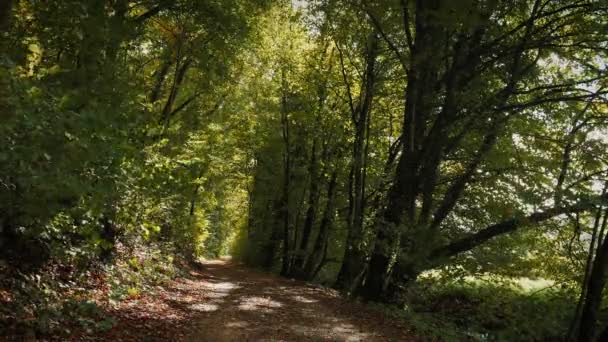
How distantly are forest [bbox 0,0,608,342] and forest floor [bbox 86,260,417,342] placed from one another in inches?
3.5

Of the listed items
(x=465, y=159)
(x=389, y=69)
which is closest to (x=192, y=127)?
(x=389, y=69)

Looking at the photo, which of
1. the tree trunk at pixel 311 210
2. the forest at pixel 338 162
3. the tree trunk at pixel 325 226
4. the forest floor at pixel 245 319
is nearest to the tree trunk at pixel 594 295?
the forest at pixel 338 162

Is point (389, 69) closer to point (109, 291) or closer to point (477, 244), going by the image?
point (477, 244)

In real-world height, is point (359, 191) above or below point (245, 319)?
above

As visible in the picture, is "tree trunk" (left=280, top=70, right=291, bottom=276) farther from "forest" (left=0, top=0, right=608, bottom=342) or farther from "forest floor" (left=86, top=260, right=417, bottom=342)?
"forest floor" (left=86, top=260, right=417, bottom=342)

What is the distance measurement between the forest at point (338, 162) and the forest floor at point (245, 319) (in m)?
0.09

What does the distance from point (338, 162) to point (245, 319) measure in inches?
418

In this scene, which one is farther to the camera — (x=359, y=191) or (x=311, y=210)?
(x=311, y=210)

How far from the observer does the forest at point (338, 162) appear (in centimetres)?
529

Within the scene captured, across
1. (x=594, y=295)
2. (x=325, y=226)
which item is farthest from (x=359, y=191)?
(x=594, y=295)

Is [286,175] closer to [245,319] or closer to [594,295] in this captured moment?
[245,319]

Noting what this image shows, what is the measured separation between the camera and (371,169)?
62.0 feet

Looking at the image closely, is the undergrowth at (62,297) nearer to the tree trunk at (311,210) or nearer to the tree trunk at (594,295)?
the tree trunk at (594,295)

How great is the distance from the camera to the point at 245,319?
10.2 meters
